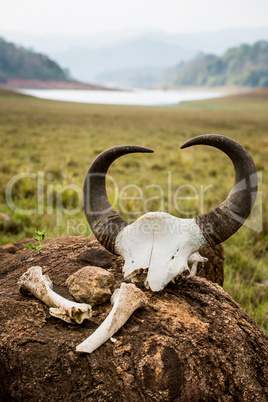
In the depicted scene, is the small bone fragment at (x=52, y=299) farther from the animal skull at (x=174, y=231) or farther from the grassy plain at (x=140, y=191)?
the grassy plain at (x=140, y=191)

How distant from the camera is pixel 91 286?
2189 mm

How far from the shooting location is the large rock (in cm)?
176

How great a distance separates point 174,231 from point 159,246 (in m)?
0.16

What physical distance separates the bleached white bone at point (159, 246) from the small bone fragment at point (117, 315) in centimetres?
18

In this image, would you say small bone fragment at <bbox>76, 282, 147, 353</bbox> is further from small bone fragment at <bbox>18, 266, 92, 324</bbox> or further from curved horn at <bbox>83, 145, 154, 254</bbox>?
curved horn at <bbox>83, 145, 154, 254</bbox>

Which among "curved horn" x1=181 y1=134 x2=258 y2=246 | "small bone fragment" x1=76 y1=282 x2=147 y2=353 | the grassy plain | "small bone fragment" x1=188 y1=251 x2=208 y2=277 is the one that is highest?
"curved horn" x1=181 y1=134 x2=258 y2=246

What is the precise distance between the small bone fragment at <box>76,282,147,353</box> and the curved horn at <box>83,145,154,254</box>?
0.49 meters

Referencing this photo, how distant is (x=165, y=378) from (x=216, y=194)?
685 cm

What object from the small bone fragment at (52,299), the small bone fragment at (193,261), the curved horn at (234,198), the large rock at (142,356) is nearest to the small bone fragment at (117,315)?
the large rock at (142,356)

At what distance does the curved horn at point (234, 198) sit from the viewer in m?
2.28

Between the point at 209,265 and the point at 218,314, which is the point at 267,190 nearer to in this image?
the point at 209,265

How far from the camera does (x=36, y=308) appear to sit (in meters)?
2.16

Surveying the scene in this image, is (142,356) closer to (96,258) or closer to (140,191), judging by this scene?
(96,258)

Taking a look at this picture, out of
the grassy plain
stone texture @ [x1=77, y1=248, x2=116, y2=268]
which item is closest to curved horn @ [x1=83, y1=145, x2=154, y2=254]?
stone texture @ [x1=77, y1=248, x2=116, y2=268]
